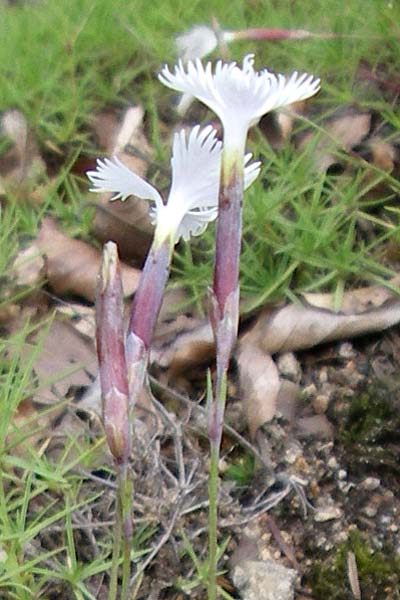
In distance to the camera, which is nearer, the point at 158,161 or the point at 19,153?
the point at 158,161

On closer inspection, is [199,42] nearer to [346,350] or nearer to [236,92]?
[346,350]

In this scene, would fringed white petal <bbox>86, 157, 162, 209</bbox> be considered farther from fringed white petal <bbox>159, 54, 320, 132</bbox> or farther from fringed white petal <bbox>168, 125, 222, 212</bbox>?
fringed white petal <bbox>159, 54, 320, 132</bbox>

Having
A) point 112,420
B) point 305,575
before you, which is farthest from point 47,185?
point 112,420

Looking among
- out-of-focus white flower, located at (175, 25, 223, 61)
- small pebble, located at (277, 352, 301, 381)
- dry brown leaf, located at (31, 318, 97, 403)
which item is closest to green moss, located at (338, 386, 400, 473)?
small pebble, located at (277, 352, 301, 381)

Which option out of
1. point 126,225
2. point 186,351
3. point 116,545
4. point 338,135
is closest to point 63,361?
point 186,351

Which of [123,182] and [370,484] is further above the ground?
[123,182]

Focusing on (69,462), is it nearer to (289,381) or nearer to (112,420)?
(289,381)

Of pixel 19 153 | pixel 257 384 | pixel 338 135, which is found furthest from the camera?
pixel 19 153

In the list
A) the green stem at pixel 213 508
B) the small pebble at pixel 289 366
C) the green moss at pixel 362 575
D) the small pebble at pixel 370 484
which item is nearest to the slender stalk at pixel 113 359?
the green stem at pixel 213 508
